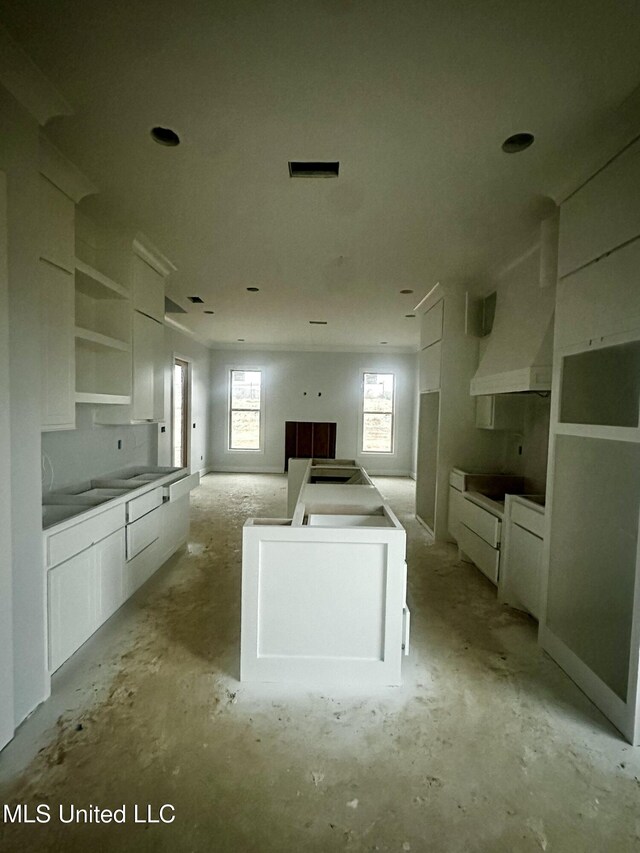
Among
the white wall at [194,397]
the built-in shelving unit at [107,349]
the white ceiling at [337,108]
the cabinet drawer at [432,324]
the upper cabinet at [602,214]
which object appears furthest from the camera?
the white wall at [194,397]

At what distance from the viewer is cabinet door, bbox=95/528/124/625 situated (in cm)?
256

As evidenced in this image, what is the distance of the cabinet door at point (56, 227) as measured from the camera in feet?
7.05

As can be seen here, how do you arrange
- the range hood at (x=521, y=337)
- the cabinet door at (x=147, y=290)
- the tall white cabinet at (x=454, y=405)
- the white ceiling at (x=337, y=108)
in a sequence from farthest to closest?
1. the tall white cabinet at (x=454, y=405)
2. the cabinet door at (x=147, y=290)
3. the range hood at (x=521, y=337)
4. the white ceiling at (x=337, y=108)

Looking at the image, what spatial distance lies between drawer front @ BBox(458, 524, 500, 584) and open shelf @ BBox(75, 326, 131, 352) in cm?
340

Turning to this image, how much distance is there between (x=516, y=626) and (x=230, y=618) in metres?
2.00

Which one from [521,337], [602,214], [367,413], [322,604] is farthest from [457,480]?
[367,413]

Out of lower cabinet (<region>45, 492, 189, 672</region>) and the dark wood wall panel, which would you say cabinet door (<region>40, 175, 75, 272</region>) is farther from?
the dark wood wall panel

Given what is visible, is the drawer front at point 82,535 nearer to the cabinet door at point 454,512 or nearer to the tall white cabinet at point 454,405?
the cabinet door at point 454,512

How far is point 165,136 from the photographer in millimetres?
2047

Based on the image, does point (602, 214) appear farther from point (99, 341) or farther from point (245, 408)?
point (245, 408)

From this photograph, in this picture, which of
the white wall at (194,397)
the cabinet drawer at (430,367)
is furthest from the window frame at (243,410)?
the cabinet drawer at (430,367)

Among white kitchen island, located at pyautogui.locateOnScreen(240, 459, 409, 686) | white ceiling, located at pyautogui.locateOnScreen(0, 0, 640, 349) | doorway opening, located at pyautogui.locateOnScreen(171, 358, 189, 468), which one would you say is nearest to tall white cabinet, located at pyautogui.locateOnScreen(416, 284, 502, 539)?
white ceiling, located at pyautogui.locateOnScreen(0, 0, 640, 349)

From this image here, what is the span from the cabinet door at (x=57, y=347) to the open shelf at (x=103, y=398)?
179 millimetres

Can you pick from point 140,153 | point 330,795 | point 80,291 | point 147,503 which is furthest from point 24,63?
point 330,795
